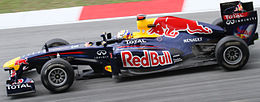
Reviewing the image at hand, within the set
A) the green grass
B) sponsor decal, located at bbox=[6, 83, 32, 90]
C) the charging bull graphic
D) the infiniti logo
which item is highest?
the green grass

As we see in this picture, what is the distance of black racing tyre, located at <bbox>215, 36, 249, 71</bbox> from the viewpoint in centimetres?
752

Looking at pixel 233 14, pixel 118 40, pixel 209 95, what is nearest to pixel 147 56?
pixel 118 40

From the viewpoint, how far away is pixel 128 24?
1233 cm

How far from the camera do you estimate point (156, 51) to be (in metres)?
7.82

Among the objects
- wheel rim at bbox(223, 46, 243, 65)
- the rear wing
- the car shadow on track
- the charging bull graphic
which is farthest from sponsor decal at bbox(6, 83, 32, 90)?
the rear wing

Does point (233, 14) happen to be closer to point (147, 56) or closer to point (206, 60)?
point (206, 60)

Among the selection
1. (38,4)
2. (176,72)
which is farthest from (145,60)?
(38,4)

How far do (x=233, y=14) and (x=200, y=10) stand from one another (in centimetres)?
495

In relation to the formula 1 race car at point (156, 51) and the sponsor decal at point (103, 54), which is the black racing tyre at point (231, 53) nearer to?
the formula 1 race car at point (156, 51)

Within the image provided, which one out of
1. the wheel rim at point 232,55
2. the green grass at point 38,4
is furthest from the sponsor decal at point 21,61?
the green grass at point 38,4

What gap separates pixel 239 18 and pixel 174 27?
140 cm

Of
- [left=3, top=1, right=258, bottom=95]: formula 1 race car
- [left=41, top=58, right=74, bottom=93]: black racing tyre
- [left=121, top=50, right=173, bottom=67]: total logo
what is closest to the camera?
[left=41, top=58, right=74, bottom=93]: black racing tyre

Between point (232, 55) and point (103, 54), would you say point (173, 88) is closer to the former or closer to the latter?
point (232, 55)

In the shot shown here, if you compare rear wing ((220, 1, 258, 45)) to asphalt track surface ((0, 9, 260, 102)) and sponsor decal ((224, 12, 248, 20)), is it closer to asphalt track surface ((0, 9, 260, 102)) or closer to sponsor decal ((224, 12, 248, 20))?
sponsor decal ((224, 12, 248, 20))
